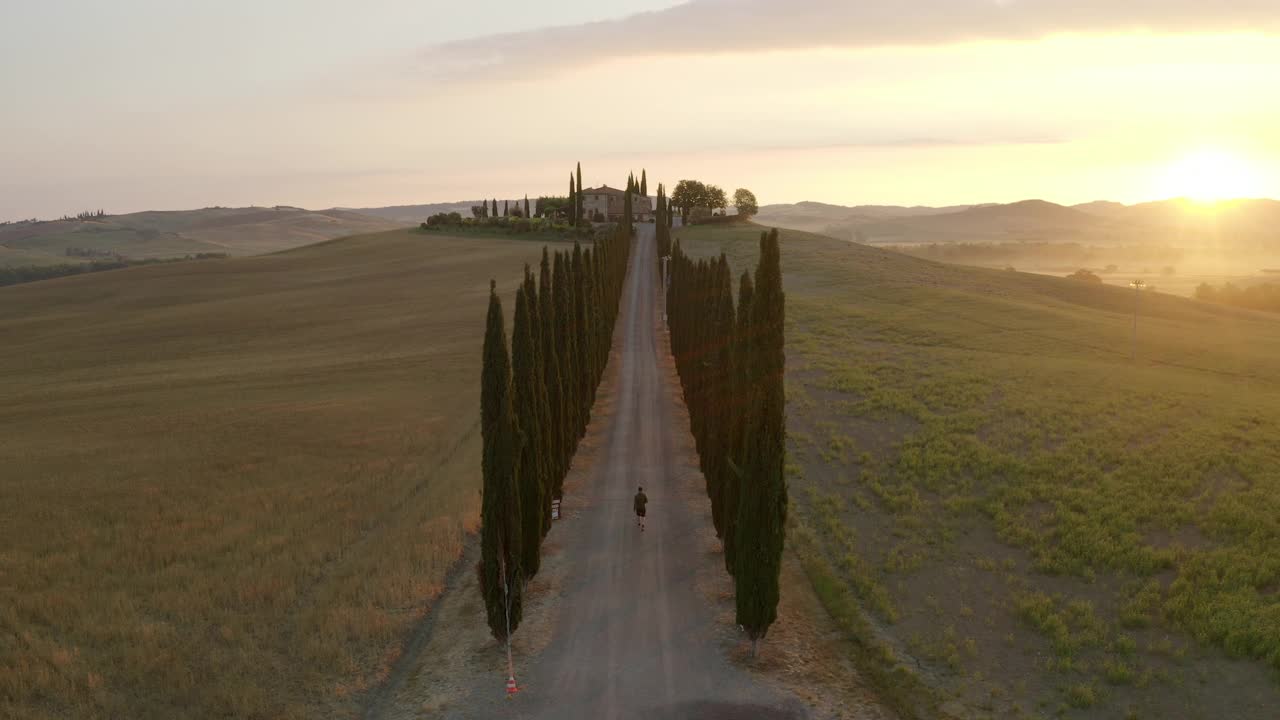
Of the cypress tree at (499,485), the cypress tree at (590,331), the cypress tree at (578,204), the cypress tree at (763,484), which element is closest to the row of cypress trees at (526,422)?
the cypress tree at (499,485)

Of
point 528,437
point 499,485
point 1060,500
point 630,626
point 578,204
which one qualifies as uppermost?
point 578,204

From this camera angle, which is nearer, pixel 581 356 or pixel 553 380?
pixel 553 380

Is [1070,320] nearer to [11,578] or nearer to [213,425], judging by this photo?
[213,425]

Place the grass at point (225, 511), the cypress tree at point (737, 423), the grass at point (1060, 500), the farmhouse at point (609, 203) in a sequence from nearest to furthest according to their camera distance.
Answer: the grass at point (225, 511), the grass at point (1060, 500), the cypress tree at point (737, 423), the farmhouse at point (609, 203)

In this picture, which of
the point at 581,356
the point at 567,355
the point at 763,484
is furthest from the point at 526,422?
the point at 581,356

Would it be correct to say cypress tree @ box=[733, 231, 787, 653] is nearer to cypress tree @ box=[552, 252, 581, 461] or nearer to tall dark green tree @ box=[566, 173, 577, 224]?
cypress tree @ box=[552, 252, 581, 461]

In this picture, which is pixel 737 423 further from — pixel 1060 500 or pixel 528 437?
pixel 1060 500

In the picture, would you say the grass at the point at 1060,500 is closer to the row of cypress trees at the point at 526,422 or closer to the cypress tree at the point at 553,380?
the cypress tree at the point at 553,380
